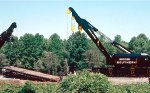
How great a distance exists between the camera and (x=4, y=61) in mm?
83938

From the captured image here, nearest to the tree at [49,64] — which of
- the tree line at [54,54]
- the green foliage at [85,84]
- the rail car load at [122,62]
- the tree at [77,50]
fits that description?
the tree line at [54,54]

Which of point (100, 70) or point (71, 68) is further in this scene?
point (71, 68)

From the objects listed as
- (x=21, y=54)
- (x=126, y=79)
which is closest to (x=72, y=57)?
(x=21, y=54)

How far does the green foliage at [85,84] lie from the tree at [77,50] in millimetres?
55268

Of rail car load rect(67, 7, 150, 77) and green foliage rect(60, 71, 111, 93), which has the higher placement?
rail car load rect(67, 7, 150, 77)

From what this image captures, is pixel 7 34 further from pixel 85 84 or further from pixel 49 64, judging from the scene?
pixel 49 64

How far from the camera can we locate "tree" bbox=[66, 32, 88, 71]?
8340 centimetres

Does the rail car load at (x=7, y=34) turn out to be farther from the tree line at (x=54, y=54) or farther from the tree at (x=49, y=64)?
the tree at (x=49, y=64)

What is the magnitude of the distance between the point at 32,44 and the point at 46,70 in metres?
22.5

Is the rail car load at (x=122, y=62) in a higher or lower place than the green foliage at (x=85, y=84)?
higher

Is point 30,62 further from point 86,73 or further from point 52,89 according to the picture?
point 86,73

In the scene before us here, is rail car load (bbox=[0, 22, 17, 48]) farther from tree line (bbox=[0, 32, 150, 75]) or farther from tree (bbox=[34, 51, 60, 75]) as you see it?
tree (bbox=[34, 51, 60, 75])

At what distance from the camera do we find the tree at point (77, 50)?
274 feet

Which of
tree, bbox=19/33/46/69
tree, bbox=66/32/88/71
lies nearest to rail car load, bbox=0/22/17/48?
tree, bbox=66/32/88/71
